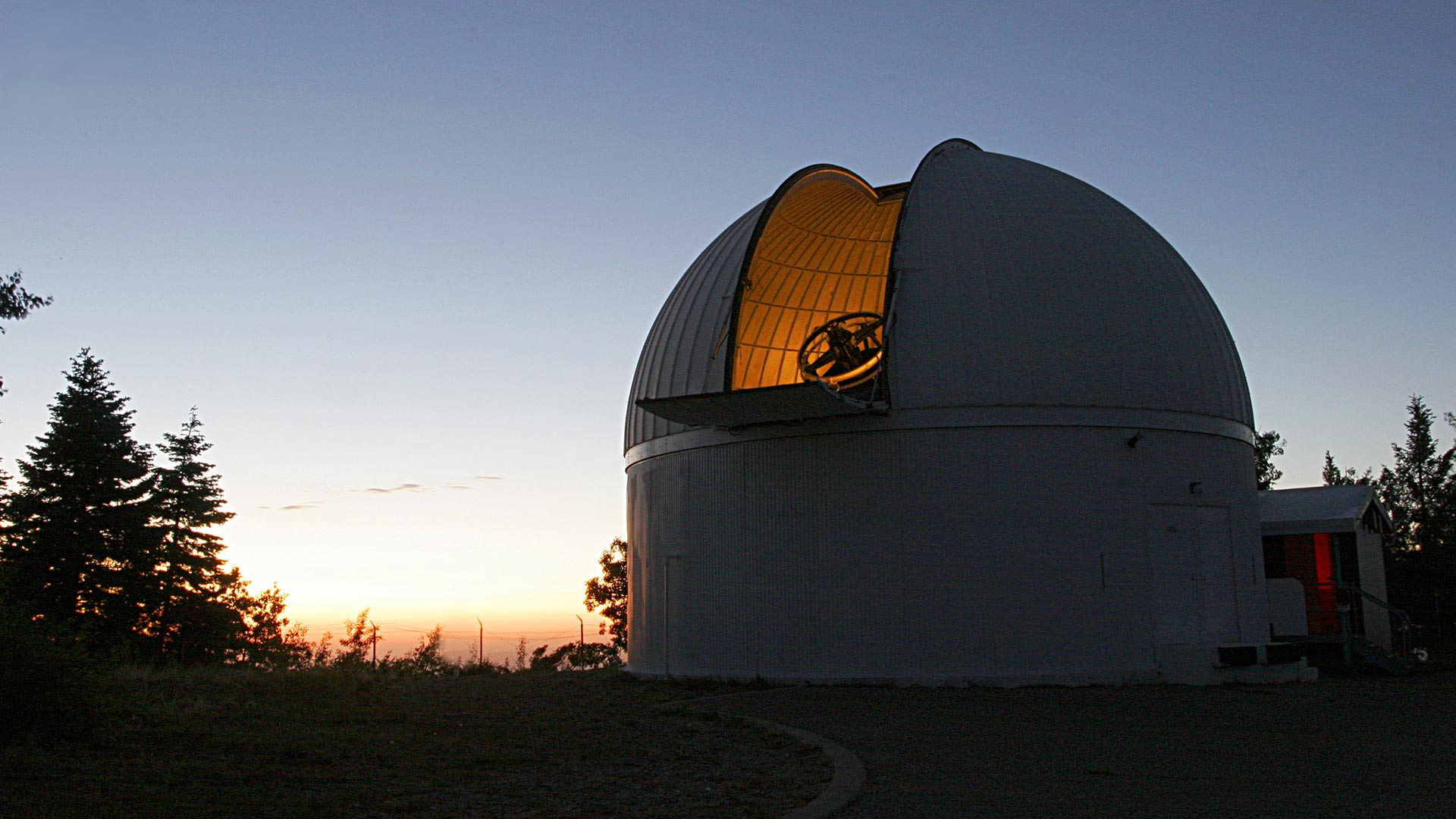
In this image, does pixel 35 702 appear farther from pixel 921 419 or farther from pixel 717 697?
pixel 921 419

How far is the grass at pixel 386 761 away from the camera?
670 centimetres

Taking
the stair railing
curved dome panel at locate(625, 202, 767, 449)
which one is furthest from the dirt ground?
curved dome panel at locate(625, 202, 767, 449)

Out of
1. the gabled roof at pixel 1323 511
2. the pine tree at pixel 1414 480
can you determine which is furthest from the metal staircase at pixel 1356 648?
the pine tree at pixel 1414 480

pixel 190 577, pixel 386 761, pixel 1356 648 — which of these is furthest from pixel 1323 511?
pixel 190 577

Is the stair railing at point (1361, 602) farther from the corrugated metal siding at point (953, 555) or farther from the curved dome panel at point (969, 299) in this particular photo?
the curved dome panel at point (969, 299)

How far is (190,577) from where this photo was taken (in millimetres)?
31438

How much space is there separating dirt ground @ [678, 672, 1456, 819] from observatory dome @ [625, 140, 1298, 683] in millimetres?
1004

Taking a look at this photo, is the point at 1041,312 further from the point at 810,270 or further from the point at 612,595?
the point at 612,595

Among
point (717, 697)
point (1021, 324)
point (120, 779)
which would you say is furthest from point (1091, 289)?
point (120, 779)

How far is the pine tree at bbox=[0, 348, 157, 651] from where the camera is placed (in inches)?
1120

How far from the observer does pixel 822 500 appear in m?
16.0

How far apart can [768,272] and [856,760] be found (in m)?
11.8

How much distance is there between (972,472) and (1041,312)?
104 inches

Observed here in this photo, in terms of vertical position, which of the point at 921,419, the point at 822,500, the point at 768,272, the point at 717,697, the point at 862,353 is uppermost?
the point at 768,272
